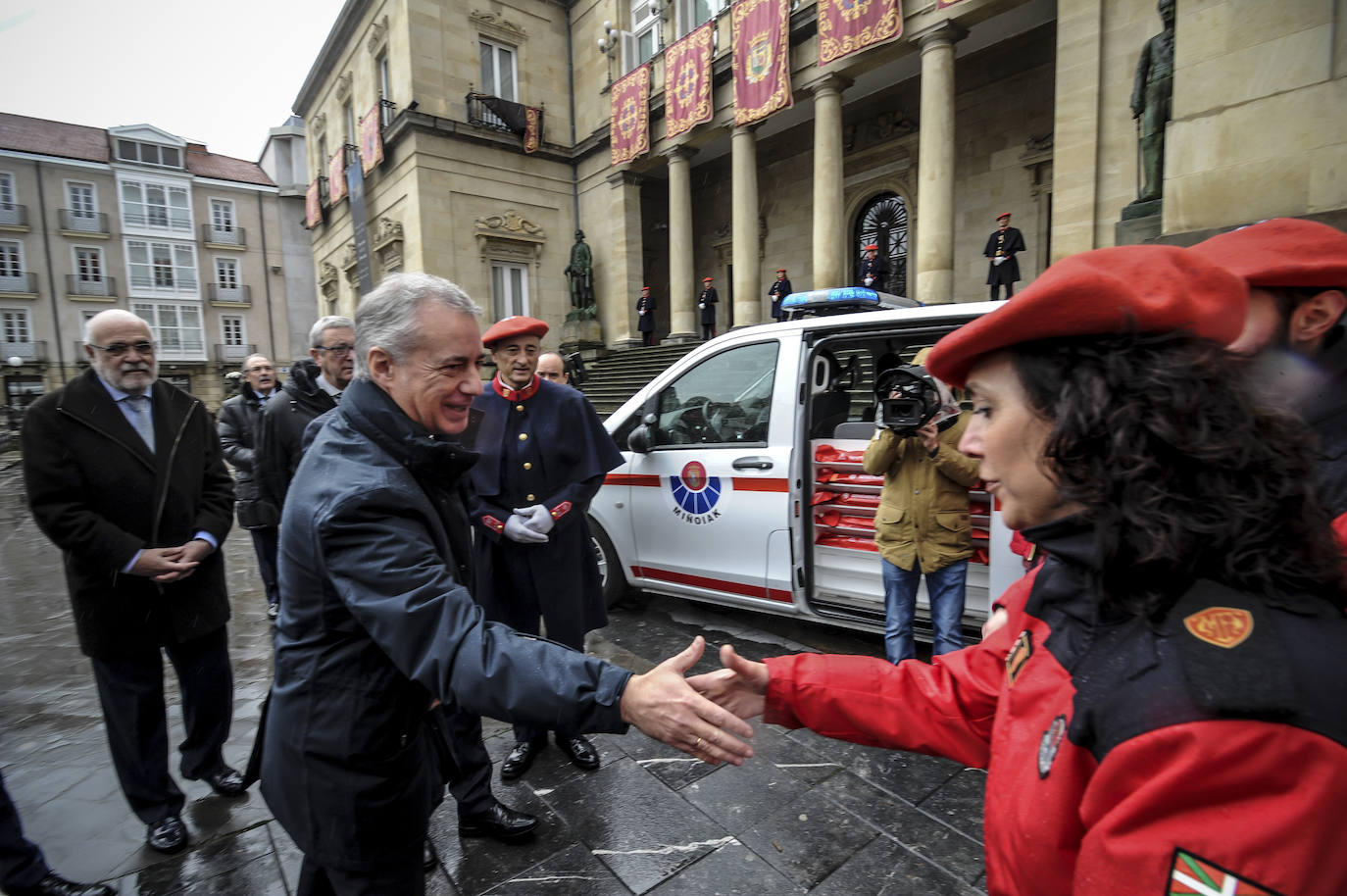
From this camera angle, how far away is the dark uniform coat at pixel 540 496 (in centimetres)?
291

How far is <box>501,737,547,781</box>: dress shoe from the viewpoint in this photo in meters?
2.75

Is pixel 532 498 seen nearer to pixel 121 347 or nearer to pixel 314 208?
pixel 121 347

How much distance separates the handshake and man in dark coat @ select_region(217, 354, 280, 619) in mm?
1948

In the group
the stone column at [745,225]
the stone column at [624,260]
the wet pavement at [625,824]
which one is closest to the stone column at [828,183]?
the stone column at [745,225]

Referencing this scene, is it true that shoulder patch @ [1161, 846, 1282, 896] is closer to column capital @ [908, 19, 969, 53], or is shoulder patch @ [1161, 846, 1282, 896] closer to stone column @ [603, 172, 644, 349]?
column capital @ [908, 19, 969, 53]

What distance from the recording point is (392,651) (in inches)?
50.1

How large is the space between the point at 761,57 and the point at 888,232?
500 cm

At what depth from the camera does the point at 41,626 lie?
4.95 meters

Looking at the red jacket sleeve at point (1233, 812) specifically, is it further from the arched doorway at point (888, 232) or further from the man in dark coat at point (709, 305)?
the man in dark coat at point (709, 305)

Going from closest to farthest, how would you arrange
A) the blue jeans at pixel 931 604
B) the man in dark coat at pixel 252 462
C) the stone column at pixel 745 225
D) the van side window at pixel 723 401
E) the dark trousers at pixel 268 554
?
the blue jeans at pixel 931 604
the van side window at pixel 723 401
the man in dark coat at pixel 252 462
the dark trousers at pixel 268 554
the stone column at pixel 745 225

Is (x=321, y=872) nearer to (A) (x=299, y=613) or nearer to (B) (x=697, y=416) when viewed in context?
(A) (x=299, y=613)

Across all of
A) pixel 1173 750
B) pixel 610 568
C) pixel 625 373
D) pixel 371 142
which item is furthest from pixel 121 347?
pixel 371 142

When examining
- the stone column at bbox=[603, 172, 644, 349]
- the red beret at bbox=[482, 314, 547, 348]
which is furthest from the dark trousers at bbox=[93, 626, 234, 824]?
the stone column at bbox=[603, 172, 644, 349]

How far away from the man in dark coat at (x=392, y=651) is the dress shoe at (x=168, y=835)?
1.36 metres
